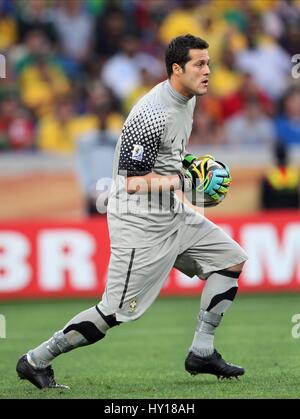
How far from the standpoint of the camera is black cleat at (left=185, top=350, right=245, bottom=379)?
762 cm

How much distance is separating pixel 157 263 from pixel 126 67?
9.38 metres

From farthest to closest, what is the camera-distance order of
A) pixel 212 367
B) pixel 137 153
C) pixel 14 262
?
pixel 14 262 → pixel 212 367 → pixel 137 153

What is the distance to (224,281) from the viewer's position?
25.2 ft

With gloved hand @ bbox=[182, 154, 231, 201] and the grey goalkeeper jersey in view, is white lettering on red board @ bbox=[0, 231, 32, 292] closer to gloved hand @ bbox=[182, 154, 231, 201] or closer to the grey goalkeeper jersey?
the grey goalkeeper jersey

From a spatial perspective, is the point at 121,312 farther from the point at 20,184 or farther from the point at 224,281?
the point at 20,184

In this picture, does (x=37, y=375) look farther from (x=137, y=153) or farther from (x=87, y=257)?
(x=87, y=257)

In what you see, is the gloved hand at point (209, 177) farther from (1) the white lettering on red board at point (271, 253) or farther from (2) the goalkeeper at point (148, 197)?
(1) the white lettering on red board at point (271, 253)

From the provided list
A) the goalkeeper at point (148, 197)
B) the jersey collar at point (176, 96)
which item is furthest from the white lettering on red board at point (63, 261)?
the jersey collar at point (176, 96)

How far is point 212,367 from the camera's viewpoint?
7637mm

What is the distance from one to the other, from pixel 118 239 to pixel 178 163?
0.66 metres

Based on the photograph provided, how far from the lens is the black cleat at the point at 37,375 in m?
7.35

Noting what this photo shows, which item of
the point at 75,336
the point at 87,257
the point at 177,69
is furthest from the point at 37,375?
the point at 87,257

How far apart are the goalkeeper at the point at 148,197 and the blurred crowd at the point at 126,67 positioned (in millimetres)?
7449

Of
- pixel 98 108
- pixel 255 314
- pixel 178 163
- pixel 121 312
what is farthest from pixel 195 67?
pixel 98 108
